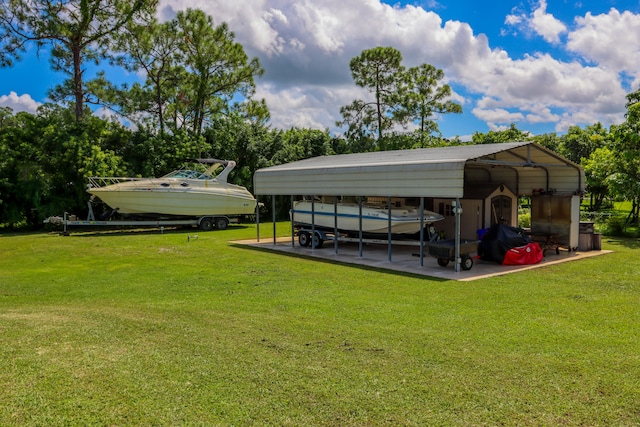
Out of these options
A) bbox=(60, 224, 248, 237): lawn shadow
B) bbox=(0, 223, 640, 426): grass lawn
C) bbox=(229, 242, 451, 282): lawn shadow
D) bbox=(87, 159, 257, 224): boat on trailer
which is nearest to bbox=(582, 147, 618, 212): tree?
bbox=(0, 223, 640, 426): grass lawn

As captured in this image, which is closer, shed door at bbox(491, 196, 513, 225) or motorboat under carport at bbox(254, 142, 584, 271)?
motorboat under carport at bbox(254, 142, 584, 271)

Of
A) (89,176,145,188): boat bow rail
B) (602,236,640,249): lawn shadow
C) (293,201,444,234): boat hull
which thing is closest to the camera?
(293,201,444,234): boat hull

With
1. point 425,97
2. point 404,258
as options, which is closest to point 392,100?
point 425,97

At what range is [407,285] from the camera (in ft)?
Answer: 30.5

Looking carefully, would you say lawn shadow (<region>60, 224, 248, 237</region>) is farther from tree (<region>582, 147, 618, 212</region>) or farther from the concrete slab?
tree (<region>582, 147, 618, 212</region>)

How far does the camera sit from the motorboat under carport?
36.2ft

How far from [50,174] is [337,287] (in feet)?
60.4

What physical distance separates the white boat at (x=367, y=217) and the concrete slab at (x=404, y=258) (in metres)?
0.73

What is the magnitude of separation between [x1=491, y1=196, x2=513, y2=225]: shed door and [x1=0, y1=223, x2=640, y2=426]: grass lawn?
578cm

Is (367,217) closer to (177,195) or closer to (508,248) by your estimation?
(508,248)

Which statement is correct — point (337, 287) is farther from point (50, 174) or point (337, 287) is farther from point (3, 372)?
point (50, 174)

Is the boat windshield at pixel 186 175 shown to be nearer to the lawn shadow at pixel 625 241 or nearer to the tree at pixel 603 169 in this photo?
the lawn shadow at pixel 625 241

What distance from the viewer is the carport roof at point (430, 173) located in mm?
11086

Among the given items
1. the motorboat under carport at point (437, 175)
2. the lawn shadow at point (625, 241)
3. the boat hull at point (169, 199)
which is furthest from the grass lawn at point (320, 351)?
the boat hull at point (169, 199)
